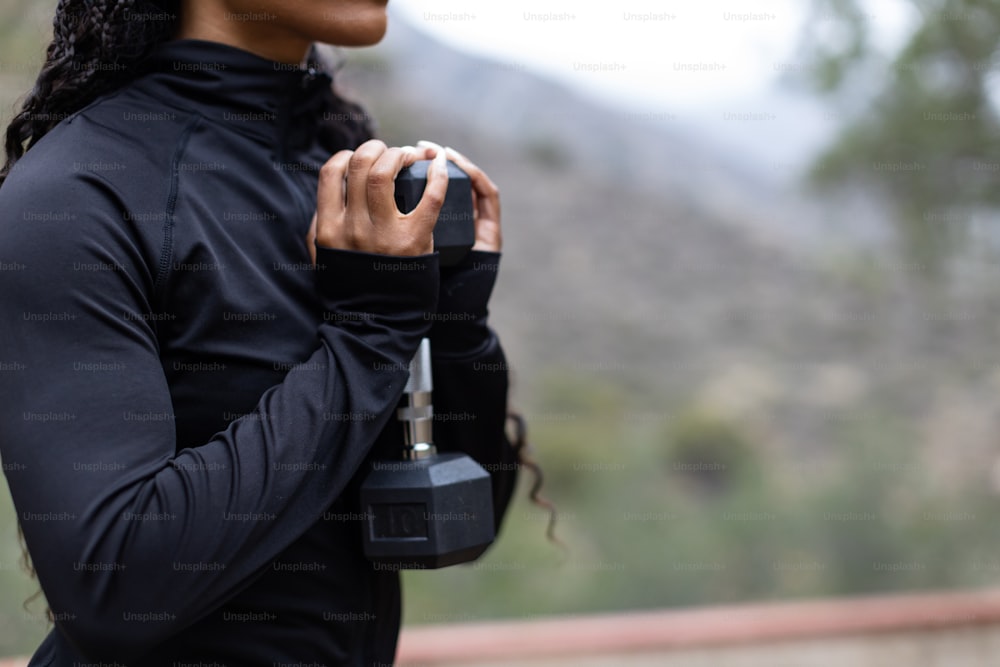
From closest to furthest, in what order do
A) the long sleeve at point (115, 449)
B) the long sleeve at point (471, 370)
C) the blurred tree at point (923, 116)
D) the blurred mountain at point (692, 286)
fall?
the long sleeve at point (115, 449)
the long sleeve at point (471, 370)
the blurred tree at point (923, 116)
the blurred mountain at point (692, 286)

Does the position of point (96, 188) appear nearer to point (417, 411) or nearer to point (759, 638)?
point (417, 411)

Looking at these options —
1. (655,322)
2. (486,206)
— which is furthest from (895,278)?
(486,206)

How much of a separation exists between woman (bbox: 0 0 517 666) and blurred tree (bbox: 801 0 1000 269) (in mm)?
5469

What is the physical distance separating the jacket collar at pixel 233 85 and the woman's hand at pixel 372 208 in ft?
0.79

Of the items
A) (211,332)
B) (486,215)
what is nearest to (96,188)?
(211,332)

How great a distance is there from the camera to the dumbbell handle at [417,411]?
1319 millimetres

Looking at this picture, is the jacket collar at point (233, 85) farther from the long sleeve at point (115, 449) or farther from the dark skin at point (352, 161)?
the long sleeve at point (115, 449)

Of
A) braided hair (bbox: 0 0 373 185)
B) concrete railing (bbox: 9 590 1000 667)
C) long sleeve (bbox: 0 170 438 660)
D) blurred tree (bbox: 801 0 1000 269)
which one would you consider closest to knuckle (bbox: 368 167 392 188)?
long sleeve (bbox: 0 170 438 660)

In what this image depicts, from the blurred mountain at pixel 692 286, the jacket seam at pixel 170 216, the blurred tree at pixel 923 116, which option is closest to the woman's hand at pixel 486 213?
the jacket seam at pixel 170 216

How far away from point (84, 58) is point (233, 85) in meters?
0.18

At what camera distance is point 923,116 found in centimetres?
725

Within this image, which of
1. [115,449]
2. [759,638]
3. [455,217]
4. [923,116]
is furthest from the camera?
[923,116]

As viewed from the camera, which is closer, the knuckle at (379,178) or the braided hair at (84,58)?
the knuckle at (379,178)

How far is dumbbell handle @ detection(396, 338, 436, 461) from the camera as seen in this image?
1319 mm
